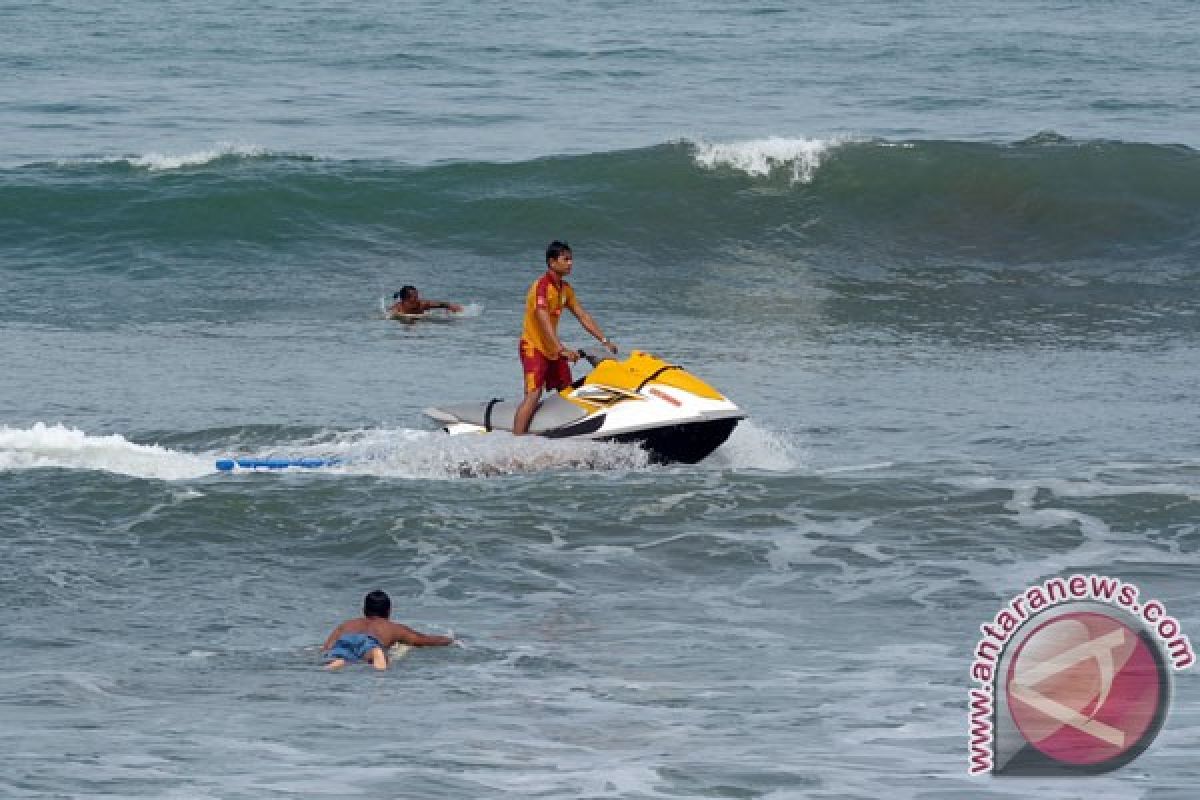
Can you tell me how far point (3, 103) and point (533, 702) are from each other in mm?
29899

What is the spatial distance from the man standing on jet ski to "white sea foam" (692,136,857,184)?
1500 cm

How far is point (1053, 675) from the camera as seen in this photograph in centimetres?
1060

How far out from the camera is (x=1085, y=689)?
1041 cm

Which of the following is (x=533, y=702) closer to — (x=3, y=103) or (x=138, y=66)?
(x=3, y=103)

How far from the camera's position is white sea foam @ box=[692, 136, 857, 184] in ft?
100

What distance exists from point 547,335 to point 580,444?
89cm

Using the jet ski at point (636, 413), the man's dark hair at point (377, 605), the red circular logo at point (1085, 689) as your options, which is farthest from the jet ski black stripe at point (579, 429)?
the red circular logo at point (1085, 689)

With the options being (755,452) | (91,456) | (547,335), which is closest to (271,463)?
(91,456)

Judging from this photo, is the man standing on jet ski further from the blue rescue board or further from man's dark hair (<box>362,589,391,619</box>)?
man's dark hair (<box>362,589,391,619</box>)

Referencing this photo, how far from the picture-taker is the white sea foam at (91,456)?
51.9ft

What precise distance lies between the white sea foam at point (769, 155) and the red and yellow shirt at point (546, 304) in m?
15.2

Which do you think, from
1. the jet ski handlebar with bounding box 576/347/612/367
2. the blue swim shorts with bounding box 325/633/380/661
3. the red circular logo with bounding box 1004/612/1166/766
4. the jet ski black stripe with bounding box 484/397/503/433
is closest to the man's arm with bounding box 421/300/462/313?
the jet ski black stripe with bounding box 484/397/503/433

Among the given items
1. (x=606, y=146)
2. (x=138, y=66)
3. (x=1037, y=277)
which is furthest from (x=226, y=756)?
(x=138, y=66)

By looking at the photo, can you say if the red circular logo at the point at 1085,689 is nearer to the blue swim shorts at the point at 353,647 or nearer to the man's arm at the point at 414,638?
the man's arm at the point at 414,638
